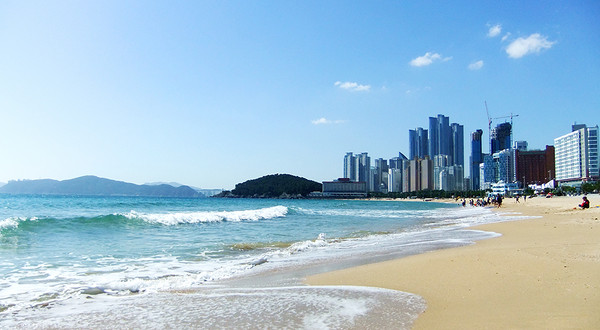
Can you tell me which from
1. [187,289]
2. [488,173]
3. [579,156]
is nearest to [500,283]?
[187,289]

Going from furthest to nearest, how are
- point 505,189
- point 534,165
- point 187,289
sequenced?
point 534,165, point 505,189, point 187,289

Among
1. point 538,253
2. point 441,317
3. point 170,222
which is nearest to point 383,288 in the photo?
point 441,317

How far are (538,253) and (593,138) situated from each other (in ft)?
515

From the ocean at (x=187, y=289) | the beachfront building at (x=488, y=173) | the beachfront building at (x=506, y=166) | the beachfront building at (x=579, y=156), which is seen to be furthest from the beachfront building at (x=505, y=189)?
the ocean at (x=187, y=289)

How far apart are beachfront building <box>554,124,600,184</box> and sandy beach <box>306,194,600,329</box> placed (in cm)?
15405

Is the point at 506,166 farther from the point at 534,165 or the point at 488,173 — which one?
the point at 488,173

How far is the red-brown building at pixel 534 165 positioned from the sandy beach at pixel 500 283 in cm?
17624

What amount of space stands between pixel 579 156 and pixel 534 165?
2845 cm

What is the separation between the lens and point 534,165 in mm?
166000

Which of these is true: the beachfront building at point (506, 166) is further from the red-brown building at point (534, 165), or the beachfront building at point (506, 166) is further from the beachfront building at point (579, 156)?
the beachfront building at point (579, 156)

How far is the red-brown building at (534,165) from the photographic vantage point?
164 meters

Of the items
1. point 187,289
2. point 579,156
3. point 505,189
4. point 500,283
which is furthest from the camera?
point 579,156

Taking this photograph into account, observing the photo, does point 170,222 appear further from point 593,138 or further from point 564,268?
point 593,138

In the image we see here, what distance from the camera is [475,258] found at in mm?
8695
